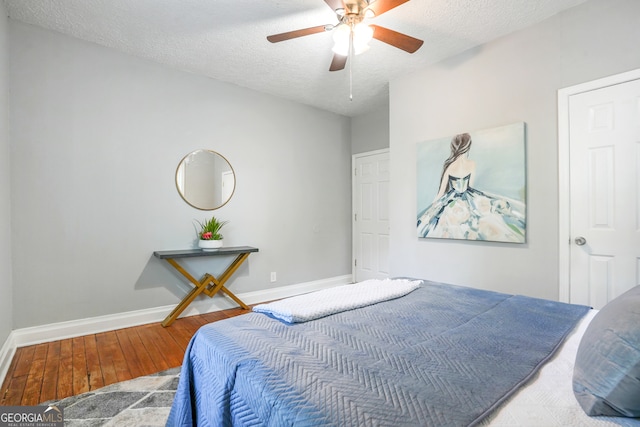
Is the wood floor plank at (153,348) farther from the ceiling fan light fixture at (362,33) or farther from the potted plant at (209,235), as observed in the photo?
the ceiling fan light fixture at (362,33)

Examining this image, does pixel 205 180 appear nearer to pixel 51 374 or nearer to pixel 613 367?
pixel 51 374

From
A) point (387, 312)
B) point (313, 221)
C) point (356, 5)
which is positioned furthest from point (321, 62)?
point (387, 312)

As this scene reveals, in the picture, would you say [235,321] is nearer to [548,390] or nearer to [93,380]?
[548,390]

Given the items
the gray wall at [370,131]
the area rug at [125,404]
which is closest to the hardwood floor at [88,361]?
the area rug at [125,404]

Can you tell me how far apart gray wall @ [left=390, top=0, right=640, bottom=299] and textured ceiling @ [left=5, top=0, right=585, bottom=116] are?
0.16 m

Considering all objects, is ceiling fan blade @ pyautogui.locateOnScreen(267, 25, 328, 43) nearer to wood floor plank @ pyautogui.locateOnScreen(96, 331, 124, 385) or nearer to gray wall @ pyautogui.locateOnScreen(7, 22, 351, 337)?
gray wall @ pyautogui.locateOnScreen(7, 22, 351, 337)

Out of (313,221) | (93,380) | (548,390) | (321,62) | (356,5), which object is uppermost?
(321,62)

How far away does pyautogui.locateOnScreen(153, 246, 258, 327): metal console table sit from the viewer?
309cm

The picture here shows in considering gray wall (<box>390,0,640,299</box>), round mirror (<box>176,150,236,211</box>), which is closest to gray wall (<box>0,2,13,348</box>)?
round mirror (<box>176,150,236,211</box>)

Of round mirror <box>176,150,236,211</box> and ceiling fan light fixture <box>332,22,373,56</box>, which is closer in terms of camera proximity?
ceiling fan light fixture <box>332,22,373,56</box>

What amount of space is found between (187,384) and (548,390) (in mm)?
1214

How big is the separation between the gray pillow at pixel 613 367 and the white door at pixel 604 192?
1.72 m

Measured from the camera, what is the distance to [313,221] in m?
4.49

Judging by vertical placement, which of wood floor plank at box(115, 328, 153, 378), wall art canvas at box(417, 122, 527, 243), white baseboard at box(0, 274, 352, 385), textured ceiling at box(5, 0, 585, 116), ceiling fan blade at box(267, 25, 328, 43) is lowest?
wood floor plank at box(115, 328, 153, 378)
